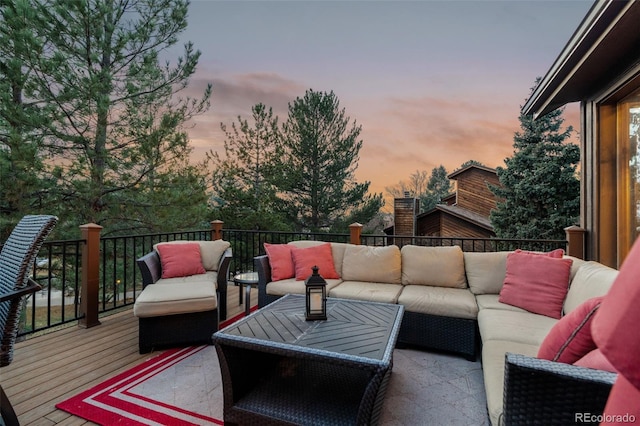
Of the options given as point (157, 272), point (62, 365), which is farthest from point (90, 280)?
point (62, 365)

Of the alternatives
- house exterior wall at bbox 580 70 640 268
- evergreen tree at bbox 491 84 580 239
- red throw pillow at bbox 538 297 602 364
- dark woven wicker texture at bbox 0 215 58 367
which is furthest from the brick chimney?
dark woven wicker texture at bbox 0 215 58 367

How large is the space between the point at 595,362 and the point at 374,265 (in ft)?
8.05

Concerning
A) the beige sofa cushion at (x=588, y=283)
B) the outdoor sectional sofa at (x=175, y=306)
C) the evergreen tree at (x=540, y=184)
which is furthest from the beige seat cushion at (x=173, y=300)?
the evergreen tree at (x=540, y=184)

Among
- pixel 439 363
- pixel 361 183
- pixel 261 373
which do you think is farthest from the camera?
pixel 361 183

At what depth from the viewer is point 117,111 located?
6.23 metres

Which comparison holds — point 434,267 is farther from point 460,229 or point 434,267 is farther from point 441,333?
point 460,229

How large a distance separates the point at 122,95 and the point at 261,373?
6.50 m

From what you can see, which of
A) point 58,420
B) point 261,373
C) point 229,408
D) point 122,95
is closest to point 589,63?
point 261,373

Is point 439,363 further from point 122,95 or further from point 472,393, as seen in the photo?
point 122,95

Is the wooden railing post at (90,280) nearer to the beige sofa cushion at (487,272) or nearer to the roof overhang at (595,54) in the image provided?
the beige sofa cushion at (487,272)

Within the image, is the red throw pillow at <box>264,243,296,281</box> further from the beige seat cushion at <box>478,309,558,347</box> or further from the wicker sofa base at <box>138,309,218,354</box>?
the beige seat cushion at <box>478,309,558,347</box>

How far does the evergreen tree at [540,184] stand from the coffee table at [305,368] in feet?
27.2

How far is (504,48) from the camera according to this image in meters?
4.79

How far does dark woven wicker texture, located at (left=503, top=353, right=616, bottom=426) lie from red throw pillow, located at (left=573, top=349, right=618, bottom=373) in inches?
0.9
